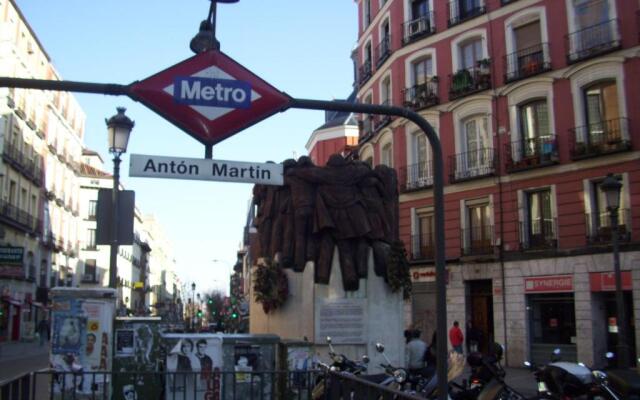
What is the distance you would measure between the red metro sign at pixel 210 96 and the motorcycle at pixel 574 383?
258 inches

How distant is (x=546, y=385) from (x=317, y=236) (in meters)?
4.99

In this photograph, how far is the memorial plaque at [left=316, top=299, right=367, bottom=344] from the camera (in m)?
13.1

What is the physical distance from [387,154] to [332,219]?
20.6 metres

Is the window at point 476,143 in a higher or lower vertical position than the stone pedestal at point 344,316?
higher

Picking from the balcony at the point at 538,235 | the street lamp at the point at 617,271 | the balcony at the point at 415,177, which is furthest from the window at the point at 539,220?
the street lamp at the point at 617,271

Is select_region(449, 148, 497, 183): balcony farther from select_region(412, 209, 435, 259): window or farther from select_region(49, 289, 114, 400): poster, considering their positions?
select_region(49, 289, 114, 400): poster

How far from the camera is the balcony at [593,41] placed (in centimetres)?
2309

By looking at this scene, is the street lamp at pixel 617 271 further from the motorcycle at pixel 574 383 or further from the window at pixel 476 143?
the window at pixel 476 143

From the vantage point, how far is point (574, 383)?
33.7ft

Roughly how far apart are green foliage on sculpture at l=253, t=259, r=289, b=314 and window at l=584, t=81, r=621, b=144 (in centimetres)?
1411

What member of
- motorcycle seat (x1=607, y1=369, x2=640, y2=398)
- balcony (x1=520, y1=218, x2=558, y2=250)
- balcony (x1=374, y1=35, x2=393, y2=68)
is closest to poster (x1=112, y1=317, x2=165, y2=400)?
motorcycle seat (x1=607, y1=369, x2=640, y2=398)

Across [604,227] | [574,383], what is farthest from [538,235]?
[574,383]

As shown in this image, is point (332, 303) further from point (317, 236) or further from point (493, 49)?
point (493, 49)

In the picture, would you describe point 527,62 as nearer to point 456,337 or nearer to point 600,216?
point 600,216
